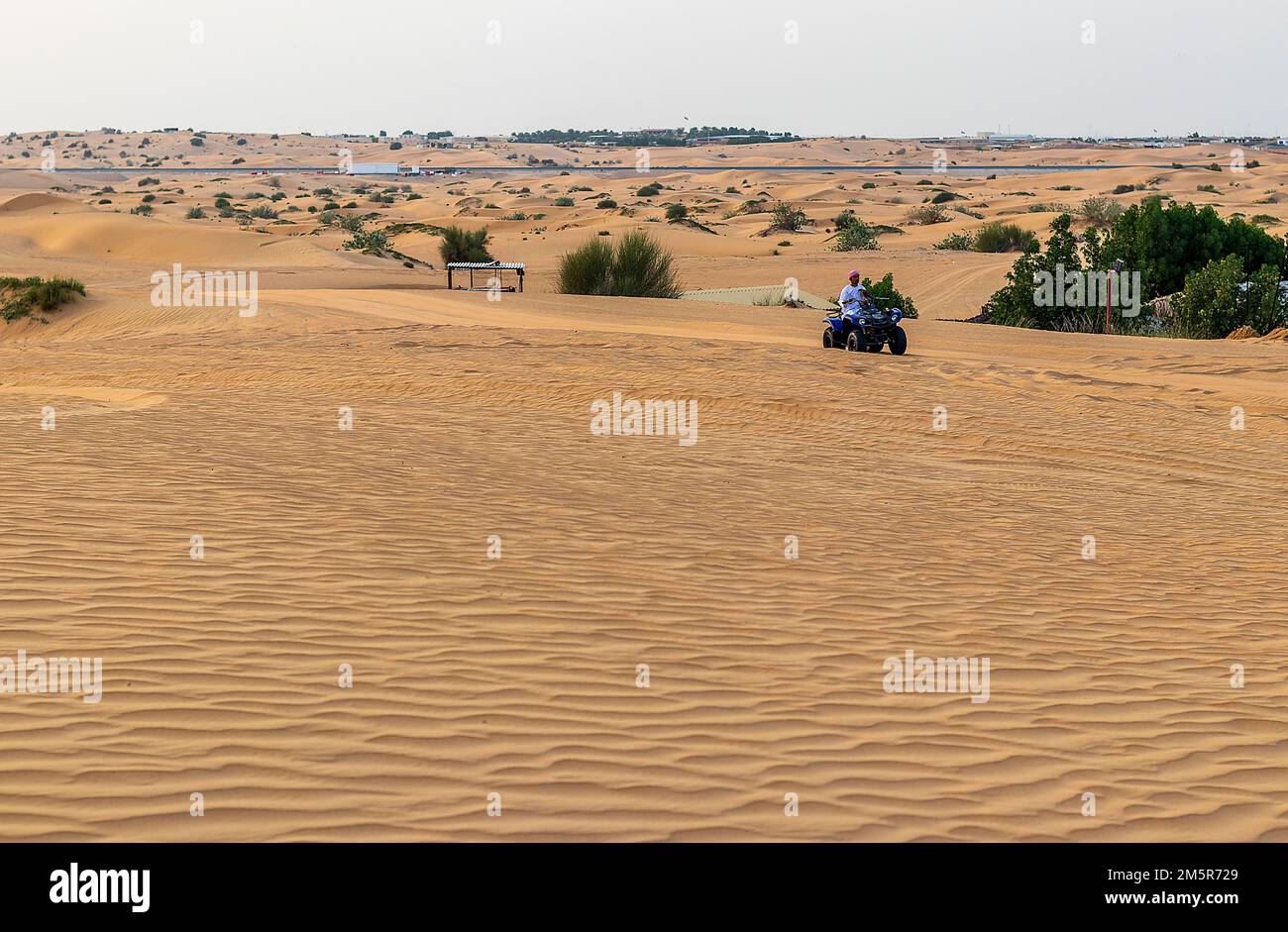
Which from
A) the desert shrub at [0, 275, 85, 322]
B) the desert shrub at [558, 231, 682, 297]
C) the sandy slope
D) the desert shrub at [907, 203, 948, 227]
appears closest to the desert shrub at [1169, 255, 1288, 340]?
the sandy slope

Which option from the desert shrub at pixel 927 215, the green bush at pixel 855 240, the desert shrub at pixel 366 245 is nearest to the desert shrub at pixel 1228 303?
the green bush at pixel 855 240

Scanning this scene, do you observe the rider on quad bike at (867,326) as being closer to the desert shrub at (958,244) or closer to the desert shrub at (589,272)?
the desert shrub at (589,272)

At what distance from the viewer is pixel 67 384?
17.9 meters

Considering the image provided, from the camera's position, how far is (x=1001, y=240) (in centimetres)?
4806

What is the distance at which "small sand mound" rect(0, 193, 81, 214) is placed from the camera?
5822cm

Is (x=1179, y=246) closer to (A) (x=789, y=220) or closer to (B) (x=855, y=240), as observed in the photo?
(B) (x=855, y=240)

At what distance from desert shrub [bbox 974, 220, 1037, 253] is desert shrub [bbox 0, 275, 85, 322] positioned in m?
30.9

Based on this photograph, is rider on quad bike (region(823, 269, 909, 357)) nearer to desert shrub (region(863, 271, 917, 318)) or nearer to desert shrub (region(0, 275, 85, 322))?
desert shrub (region(863, 271, 917, 318))

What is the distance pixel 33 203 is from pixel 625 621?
59841 mm

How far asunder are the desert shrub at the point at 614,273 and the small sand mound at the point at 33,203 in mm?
33691

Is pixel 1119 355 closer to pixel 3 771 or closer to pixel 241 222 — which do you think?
Result: pixel 3 771

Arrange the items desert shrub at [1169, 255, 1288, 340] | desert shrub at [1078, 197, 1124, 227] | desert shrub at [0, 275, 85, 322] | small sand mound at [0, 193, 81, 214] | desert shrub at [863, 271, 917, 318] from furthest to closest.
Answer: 1. small sand mound at [0, 193, 81, 214]
2. desert shrub at [1078, 197, 1124, 227]
3. desert shrub at [0, 275, 85, 322]
4. desert shrub at [863, 271, 917, 318]
5. desert shrub at [1169, 255, 1288, 340]
